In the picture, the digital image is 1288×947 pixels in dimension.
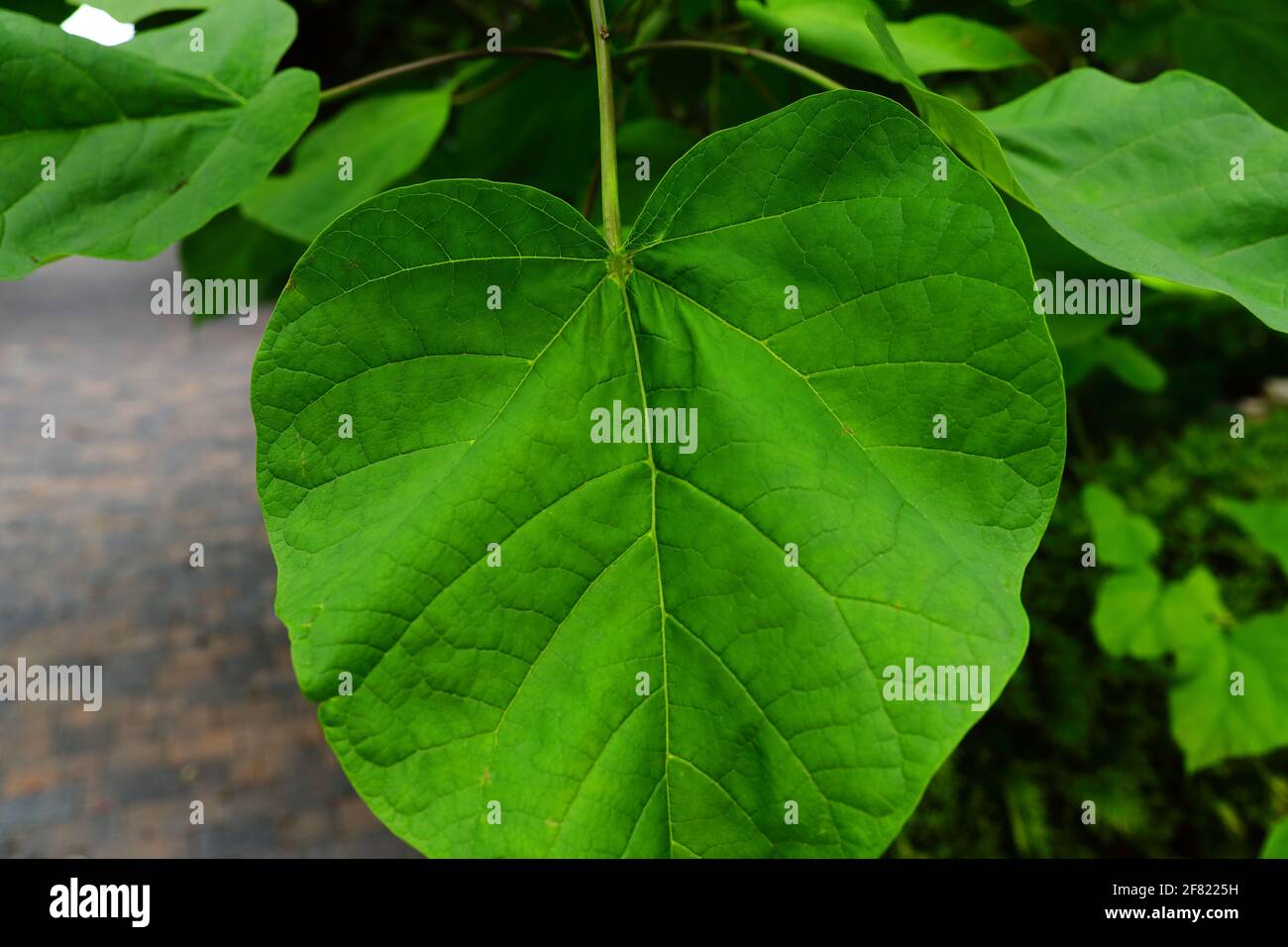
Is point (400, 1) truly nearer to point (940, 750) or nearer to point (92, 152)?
point (92, 152)

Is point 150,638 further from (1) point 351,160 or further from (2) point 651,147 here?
(2) point 651,147

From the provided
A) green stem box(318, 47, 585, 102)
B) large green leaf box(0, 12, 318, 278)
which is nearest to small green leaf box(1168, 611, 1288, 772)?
green stem box(318, 47, 585, 102)

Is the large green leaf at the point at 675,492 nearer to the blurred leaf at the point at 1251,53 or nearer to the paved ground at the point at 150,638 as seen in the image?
the blurred leaf at the point at 1251,53

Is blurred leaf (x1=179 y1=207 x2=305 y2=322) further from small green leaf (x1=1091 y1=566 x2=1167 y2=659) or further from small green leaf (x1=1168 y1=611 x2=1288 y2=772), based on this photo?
small green leaf (x1=1168 y1=611 x2=1288 y2=772)

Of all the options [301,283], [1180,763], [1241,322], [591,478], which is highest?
[1241,322]

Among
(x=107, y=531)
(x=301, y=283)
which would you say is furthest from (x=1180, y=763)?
(x=107, y=531)

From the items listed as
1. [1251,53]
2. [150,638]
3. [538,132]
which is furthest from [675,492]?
[150,638]
